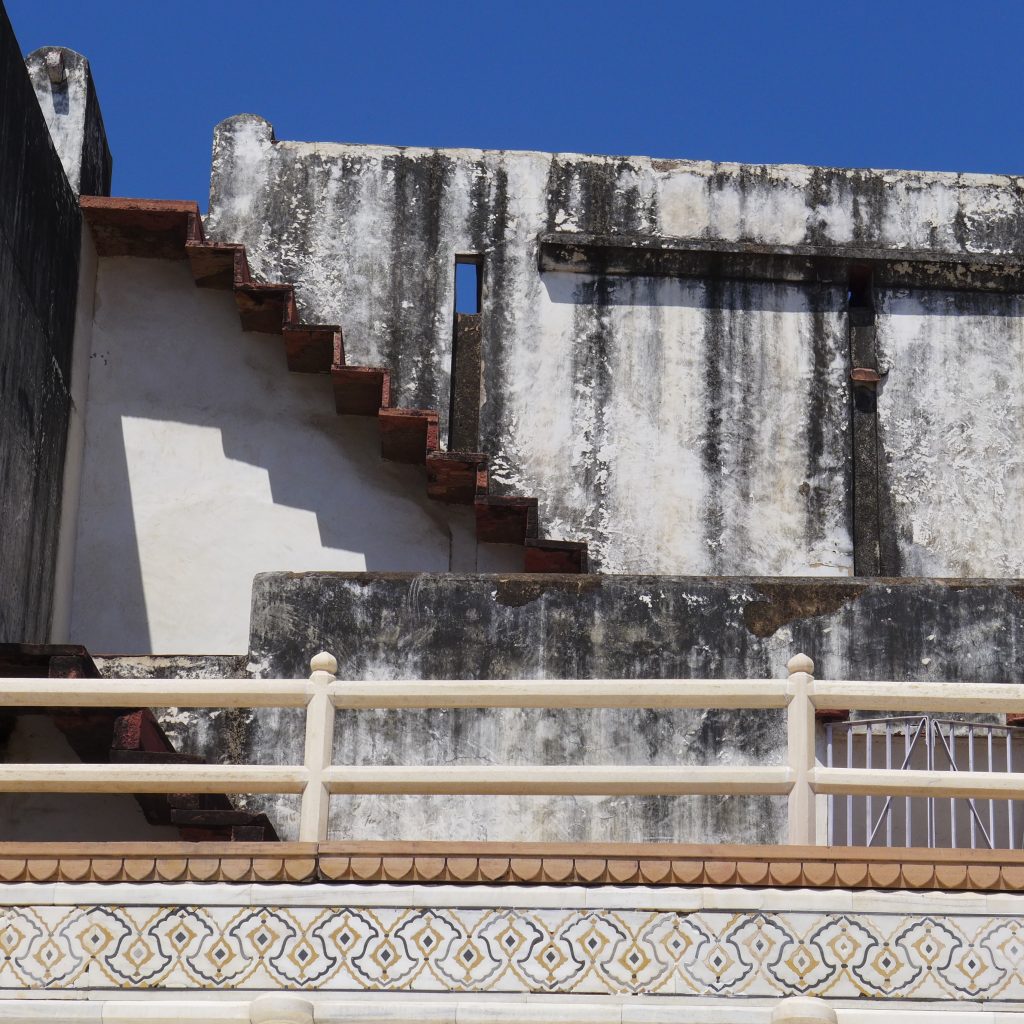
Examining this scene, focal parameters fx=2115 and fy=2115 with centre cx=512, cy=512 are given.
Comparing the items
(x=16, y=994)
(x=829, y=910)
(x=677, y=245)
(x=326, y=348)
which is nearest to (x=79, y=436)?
(x=326, y=348)

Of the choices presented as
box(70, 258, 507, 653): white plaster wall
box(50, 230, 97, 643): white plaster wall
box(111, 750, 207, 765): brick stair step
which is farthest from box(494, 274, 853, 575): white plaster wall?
box(111, 750, 207, 765): brick stair step

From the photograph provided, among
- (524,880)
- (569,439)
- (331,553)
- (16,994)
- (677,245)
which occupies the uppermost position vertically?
(677,245)

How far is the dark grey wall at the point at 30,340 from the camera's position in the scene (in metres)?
11.6

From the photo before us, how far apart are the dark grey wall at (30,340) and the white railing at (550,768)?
424 cm

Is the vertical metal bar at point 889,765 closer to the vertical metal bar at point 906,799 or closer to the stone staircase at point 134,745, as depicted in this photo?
the vertical metal bar at point 906,799

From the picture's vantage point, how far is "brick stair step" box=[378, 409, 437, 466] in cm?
1365

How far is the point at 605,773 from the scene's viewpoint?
7.55 metres

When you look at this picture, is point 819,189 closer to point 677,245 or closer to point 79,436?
point 677,245

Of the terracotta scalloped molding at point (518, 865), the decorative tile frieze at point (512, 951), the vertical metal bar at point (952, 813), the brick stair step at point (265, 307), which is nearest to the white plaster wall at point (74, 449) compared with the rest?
the brick stair step at point (265, 307)

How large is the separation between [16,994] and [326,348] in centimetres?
741

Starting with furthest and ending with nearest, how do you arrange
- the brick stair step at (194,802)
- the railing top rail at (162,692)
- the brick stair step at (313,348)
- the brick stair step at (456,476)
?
the brick stair step at (313,348), the brick stair step at (456,476), the brick stair step at (194,802), the railing top rail at (162,692)

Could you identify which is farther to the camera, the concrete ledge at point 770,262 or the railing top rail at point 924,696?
the concrete ledge at point 770,262

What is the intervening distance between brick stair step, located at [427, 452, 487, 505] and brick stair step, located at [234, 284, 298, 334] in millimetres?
1368

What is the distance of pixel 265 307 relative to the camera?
14.1 m
